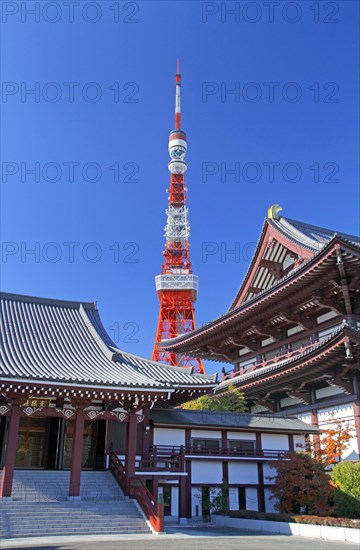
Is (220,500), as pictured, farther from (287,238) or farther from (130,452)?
(287,238)

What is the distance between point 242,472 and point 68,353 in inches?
409

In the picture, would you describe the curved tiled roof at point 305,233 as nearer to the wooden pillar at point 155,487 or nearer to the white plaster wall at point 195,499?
the white plaster wall at point 195,499

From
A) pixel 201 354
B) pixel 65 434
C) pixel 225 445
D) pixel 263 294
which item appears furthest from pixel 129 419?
pixel 201 354

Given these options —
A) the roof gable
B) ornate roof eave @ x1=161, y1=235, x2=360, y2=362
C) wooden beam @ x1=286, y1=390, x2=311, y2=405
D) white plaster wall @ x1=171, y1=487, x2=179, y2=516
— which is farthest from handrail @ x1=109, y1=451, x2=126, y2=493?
the roof gable

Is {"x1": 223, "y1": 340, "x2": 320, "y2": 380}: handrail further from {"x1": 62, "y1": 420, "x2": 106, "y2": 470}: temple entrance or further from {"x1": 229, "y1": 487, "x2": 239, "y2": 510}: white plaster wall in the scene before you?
{"x1": 62, "y1": 420, "x2": 106, "y2": 470}: temple entrance

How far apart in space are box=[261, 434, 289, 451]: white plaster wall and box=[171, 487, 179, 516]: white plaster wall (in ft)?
18.1

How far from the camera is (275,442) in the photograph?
2658 cm

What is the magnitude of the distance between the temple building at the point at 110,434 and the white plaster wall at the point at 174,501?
0.04 meters

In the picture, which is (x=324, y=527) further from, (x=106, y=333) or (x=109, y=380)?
(x=106, y=333)

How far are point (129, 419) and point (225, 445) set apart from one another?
20.7 feet

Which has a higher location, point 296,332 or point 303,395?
point 296,332

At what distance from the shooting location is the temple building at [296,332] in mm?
23531

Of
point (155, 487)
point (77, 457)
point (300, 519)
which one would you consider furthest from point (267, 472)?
point (77, 457)

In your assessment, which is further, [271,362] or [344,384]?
[271,362]
